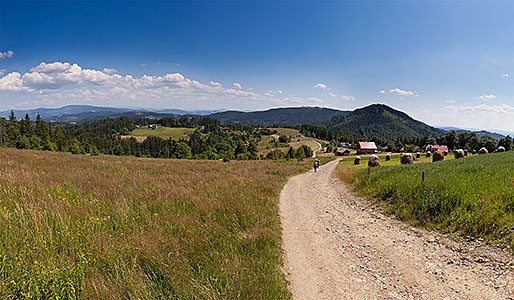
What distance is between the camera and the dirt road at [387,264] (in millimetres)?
5250

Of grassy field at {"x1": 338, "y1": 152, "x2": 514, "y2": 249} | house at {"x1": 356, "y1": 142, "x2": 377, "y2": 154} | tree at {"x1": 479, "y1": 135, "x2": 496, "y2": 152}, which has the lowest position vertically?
house at {"x1": 356, "y1": 142, "x2": 377, "y2": 154}

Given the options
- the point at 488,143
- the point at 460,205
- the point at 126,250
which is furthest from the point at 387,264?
the point at 488,143

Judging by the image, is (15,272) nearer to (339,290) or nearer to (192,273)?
(192,273)

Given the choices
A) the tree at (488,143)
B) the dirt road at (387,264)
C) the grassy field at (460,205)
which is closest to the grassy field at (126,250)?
the dirt road at (387,264)

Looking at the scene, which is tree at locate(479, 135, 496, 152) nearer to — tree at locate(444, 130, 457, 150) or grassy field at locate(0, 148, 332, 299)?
tree at locate(444, 130, 457, 150)

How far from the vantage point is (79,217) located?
4.88 meters

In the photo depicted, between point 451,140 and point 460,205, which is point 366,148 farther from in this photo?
point 460,205

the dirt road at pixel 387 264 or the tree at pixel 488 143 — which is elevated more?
the tree at pixel 488 143

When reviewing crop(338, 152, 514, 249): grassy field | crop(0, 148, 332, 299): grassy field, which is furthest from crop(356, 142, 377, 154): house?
crop(0, 148, 332, 299): grassy field

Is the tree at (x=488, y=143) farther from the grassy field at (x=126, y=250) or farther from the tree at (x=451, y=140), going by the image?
the grassy field at (x=126, y=250)

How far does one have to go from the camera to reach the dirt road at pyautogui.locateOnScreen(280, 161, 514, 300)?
5.25 m

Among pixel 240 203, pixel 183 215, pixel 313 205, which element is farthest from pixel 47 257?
pixel 313 205

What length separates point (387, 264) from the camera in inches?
256

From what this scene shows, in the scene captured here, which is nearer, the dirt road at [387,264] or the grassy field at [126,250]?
the grassy field at [126,250]
